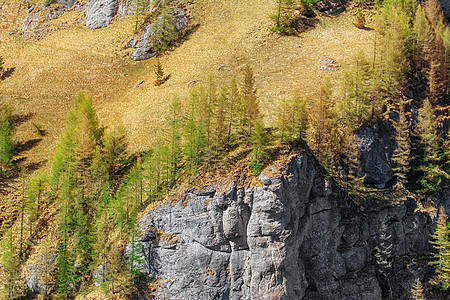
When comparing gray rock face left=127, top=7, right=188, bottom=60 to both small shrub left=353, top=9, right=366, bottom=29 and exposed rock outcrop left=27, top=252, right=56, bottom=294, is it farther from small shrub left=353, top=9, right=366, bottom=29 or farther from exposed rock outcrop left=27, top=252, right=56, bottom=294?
exposed rock outcrop left=27, top=252, right=56, bottom=294

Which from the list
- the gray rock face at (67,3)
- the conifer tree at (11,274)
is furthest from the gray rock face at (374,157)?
the gray rock face at (67,3)

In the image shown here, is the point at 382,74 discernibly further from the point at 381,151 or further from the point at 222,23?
the point at 222,23

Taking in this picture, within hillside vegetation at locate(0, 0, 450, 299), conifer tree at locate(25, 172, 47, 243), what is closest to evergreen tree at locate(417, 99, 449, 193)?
hillside vegetation at locate(0, 0, 450, 299)

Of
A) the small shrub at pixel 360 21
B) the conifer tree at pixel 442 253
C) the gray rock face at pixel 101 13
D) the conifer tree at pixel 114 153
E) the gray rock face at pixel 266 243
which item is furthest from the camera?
the gray rock face at pixel 101 13

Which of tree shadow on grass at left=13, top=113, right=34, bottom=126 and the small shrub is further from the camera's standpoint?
the small shrub

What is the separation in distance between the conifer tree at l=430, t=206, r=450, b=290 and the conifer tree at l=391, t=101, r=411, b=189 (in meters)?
5.68

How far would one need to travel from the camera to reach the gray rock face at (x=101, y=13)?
9450 centimetres

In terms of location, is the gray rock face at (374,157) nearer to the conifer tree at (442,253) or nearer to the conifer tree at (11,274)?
the conifer tree at (442,253)

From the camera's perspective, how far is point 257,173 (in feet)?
161

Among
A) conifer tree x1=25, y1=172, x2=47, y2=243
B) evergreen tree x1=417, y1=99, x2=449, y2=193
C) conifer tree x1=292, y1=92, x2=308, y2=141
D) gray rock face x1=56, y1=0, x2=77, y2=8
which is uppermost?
gray rock face x1=56, y1=0, x2=77, y2=8

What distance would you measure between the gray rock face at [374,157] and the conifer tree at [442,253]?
732 centimetres

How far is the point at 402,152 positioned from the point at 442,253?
1223 cm

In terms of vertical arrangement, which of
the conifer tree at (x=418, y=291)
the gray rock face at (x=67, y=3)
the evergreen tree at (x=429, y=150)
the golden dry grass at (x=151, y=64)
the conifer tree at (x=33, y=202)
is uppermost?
the gray rock face at (x=67, y=3)

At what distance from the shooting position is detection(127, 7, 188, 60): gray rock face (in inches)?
3371
